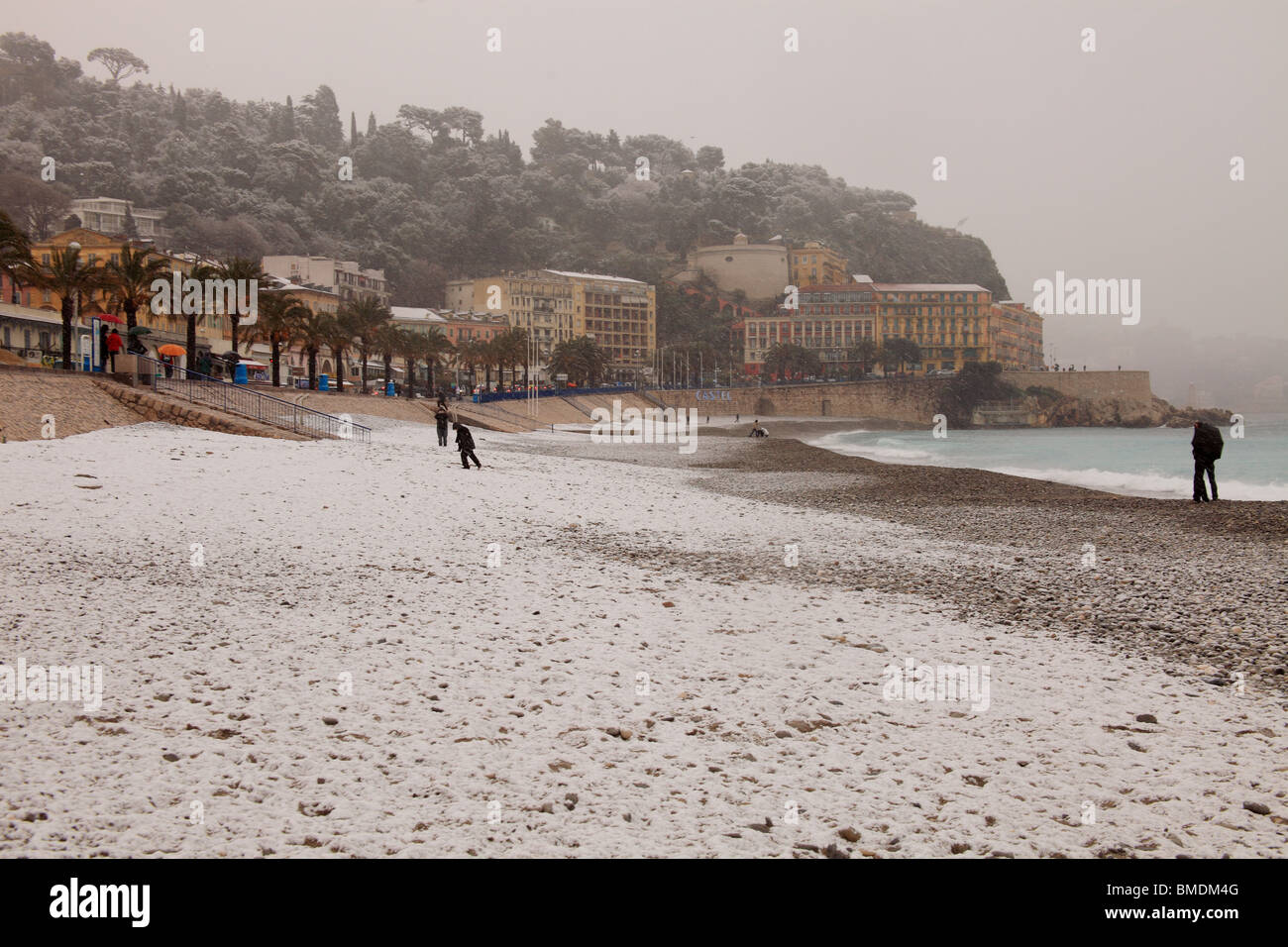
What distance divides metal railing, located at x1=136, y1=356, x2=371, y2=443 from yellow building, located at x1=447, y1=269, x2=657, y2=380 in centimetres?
12905

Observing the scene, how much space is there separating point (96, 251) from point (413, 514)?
9017 cm

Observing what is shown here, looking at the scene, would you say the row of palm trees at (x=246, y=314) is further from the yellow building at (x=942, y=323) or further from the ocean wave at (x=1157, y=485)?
the yellow building at (x=942, y=323)

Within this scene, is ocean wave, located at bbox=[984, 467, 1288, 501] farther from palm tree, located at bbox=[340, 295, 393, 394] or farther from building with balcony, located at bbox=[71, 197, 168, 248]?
building with balcony, located at bbox=[71, 197, 168, 248]

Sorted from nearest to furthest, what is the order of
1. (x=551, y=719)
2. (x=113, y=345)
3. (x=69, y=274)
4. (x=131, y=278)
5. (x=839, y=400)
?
(x=551, y=719) < (x=113, y=345) < (x=69, y=274) < (x=131, y=278) < (x=839, y=400)

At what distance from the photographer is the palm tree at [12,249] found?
99.4 feet

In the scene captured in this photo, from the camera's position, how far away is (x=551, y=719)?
23.3ft

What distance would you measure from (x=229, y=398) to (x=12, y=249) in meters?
11.3

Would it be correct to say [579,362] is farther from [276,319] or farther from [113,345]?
[113,345]

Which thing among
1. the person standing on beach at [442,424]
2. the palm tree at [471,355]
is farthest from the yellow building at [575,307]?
the person standing on beach at [442,424]

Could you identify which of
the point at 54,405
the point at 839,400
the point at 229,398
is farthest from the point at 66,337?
the point at 839,400

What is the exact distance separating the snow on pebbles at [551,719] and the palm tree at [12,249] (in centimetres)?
2242

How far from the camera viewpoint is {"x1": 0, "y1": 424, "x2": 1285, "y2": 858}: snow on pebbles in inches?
210

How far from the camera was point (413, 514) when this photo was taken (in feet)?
54.8

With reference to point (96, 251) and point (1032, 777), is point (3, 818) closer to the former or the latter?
point (1032, 777)
